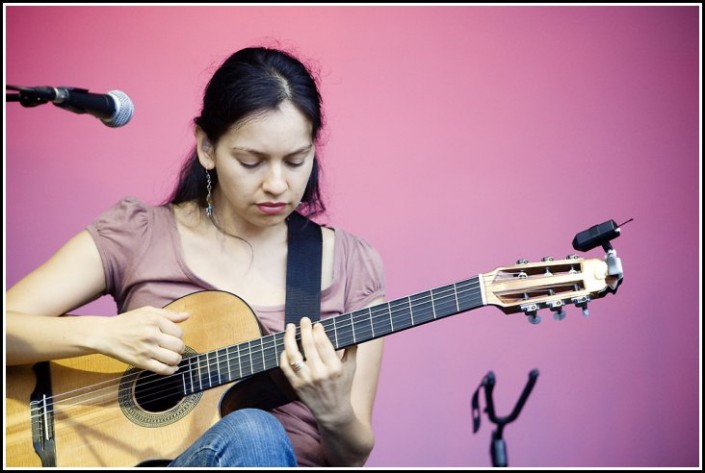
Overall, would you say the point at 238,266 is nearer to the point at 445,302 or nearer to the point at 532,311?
the point at 445,302

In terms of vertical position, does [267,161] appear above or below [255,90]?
below

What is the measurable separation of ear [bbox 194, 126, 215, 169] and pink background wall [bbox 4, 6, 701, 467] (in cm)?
67

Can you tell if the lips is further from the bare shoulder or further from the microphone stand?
the microphone stand

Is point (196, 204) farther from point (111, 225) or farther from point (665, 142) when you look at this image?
point (665, 142)

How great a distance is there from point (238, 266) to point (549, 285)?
26.1 inches

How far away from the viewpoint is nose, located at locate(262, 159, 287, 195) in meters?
1.70

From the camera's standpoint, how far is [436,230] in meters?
2.55

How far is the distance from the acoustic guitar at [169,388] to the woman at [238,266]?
42mm

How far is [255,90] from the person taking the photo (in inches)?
68.3

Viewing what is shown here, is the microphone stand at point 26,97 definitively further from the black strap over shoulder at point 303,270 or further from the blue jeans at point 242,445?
the black strap over shoulder at point 303,270

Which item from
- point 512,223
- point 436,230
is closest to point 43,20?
point 436,230

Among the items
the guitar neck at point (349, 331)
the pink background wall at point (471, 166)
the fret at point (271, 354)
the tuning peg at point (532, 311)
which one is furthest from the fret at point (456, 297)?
the pink background wall at point (471, 166)

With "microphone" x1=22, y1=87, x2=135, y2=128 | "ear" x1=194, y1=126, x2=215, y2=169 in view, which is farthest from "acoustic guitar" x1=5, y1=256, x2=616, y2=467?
"microphone" x1=22, y1=87, x2=135, y2=128

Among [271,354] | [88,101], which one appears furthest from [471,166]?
[88,101]
